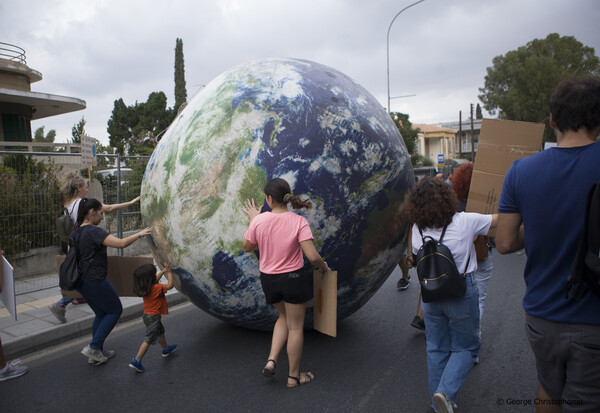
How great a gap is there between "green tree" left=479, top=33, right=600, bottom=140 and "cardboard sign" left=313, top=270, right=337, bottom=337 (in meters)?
32.3

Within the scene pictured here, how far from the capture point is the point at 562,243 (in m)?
1.88

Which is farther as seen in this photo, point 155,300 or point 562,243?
point 155,300

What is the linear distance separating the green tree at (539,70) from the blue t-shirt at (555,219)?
32922 mm

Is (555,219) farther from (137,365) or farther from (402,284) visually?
(402,284)

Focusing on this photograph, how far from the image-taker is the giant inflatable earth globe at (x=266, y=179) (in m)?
3.41

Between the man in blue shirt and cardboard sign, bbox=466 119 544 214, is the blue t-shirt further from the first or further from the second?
cardboard sign, bbox=466 119 544 214

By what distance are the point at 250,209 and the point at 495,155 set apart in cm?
208

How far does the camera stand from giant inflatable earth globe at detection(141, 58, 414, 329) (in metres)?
3.41

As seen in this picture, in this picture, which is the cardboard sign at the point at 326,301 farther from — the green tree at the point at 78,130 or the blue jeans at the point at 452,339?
the green tree at the point at 78,130

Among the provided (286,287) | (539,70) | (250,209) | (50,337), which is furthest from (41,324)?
(539,70)

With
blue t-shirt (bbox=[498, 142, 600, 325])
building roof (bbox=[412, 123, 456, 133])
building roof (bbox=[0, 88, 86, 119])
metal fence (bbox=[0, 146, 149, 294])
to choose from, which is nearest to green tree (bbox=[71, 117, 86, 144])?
building roof (bbox=[0, 88, 86, 119])

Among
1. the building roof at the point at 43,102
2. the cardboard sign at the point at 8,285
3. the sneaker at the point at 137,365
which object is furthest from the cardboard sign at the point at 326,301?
the building roof at the point at 43,102

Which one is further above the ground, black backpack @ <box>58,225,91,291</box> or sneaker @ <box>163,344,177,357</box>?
black backpack @ <box>58,225,91,291</box>

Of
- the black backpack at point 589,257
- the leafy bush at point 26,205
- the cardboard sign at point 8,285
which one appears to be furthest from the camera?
the leafy bush at point 26,205
